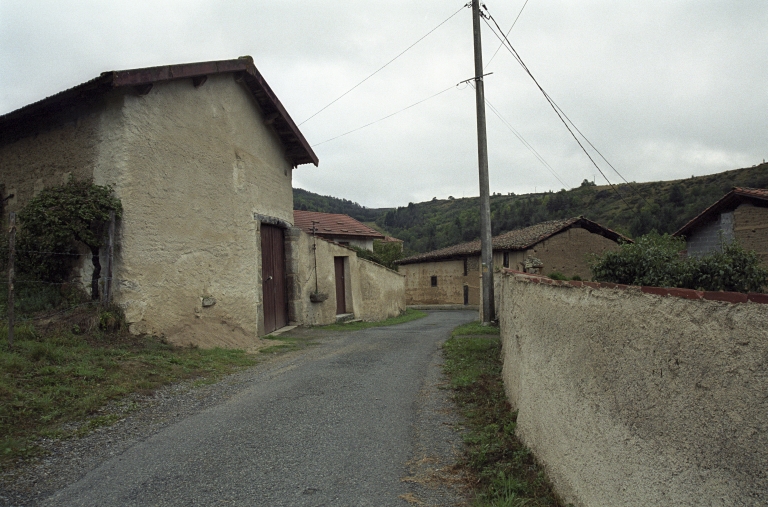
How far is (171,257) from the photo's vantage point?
28.1 ft

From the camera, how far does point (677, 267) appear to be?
666cm

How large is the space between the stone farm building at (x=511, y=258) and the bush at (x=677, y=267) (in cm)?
1094

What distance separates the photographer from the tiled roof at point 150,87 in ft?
25.0

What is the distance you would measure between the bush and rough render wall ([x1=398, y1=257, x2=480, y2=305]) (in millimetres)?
23176

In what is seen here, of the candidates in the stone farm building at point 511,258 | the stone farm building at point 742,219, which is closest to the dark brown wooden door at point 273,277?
the stone farm building at point 511,258

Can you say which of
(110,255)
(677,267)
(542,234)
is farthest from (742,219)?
(110,255)

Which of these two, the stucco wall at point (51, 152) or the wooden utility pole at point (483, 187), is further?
the wooden utility pole at point (483, 187)

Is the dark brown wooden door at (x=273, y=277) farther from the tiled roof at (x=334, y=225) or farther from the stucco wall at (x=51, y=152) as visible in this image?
the tiled roof at (x=334, y=225)

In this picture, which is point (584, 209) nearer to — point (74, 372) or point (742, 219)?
point (742, 219)

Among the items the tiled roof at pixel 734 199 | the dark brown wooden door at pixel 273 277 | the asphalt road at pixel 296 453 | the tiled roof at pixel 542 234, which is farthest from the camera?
the tiled roof at pixel 542 234

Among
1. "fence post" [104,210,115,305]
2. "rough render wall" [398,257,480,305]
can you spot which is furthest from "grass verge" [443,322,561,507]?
"rough render wall" [398,257,480,305]

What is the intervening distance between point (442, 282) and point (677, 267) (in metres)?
26.8

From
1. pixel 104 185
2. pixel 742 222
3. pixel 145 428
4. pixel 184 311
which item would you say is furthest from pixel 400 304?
pixel 145 428

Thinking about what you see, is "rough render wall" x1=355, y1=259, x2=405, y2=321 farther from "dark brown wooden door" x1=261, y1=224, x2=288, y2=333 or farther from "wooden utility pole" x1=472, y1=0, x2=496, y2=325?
"wooden utility pole" x1=472, y1=0, x2=496, y2=325
